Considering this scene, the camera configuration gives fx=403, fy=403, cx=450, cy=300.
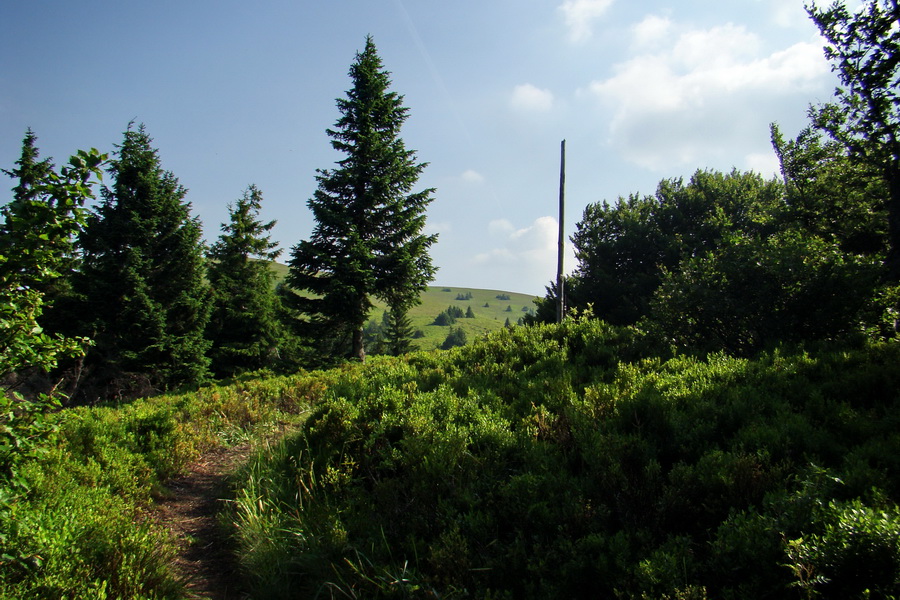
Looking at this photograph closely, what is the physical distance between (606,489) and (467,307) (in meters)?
132

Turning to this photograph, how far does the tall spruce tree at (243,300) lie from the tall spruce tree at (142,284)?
2.51 metres

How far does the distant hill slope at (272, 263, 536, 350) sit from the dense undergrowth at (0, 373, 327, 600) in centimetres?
7460

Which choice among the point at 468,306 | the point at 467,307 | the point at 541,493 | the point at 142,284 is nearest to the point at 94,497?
the point at 541,493

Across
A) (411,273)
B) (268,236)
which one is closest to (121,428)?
(411,273)

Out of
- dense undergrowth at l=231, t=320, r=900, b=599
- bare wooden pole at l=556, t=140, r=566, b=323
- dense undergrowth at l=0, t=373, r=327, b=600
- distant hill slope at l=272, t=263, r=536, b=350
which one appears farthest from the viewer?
distant hill slope at l=272, t=263, r=536, b=350

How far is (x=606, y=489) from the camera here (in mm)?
3162

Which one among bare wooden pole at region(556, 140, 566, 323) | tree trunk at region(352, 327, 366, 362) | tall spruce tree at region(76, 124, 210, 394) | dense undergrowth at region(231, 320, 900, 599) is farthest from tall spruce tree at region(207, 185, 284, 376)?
dense undergrowth at region(231, 320, 900, 599)

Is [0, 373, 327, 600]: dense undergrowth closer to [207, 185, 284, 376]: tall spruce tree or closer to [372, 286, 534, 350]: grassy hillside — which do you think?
[207, 185, 284, 376]: tall spruce tree

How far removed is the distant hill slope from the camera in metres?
99.5

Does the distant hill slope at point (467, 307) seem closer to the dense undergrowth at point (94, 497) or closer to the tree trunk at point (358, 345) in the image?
the tree trunk at point (358, 345)

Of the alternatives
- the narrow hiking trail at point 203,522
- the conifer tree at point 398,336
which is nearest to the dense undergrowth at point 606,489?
the narrow hiking trail at point 203,522

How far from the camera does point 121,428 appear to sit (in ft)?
18.8

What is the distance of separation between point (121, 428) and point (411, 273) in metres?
11.5

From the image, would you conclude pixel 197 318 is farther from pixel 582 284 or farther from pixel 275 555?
pixel 582 284
